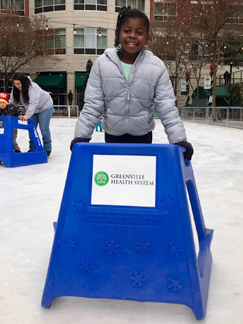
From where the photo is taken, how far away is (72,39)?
3316 centimetres

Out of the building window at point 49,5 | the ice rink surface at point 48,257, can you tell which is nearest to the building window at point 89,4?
the building window at point 49,5

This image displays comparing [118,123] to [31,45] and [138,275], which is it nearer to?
[138,275]

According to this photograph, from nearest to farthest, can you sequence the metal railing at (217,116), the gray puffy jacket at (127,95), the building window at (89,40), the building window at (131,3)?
the gray puffy jacket at (127,95) < the metal railing at (217,116) < the building window at (89,40) < the building window at (131,3)

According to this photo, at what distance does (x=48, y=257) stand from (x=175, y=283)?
0.91 m

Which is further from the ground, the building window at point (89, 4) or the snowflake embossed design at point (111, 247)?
the building window at point (89, 4)

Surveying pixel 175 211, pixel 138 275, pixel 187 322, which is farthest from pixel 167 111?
pixel 187 322

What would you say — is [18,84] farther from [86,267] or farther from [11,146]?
[86,267]

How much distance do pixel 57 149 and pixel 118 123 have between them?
5.44 meters

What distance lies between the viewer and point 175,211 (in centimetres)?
150

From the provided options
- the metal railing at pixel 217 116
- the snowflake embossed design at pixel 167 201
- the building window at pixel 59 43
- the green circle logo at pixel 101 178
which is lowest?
the metal railing at pixel 217 116

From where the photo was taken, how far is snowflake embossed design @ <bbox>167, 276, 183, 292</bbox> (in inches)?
59.7

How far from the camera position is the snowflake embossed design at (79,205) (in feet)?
5.11

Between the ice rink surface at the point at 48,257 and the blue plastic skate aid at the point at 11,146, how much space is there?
82cm

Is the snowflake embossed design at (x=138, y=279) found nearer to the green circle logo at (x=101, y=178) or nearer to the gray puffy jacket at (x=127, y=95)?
the green circle logo at (x=101, y=178)
